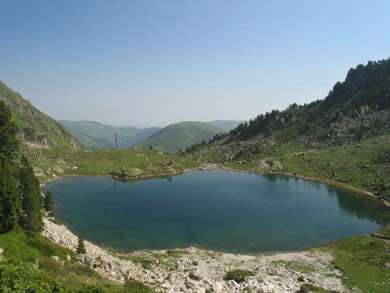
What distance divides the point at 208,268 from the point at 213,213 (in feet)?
112

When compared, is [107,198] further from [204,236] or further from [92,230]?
[204,236]

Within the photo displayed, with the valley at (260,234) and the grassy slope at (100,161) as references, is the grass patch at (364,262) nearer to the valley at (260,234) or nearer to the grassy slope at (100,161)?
the valley at (260,234)

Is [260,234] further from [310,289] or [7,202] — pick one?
[7,202]

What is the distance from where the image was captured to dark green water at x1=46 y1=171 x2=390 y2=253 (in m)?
64.1

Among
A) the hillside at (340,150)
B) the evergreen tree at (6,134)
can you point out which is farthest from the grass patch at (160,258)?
the hillside at (340,150)

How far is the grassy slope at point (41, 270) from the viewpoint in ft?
70.2

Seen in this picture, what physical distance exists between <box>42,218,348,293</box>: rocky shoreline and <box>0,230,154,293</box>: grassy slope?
308cm

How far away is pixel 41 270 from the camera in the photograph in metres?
26.3

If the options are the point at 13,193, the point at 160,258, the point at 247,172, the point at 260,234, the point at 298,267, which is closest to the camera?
the point at 13,193

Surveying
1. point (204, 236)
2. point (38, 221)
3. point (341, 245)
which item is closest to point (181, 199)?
point (204, 236)

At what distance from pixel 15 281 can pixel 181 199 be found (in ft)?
247

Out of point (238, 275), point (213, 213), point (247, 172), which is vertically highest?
point (247, 172)

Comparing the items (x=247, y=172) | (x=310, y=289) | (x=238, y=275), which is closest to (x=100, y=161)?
(x=247, y=172)

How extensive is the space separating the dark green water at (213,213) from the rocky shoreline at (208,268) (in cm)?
653
